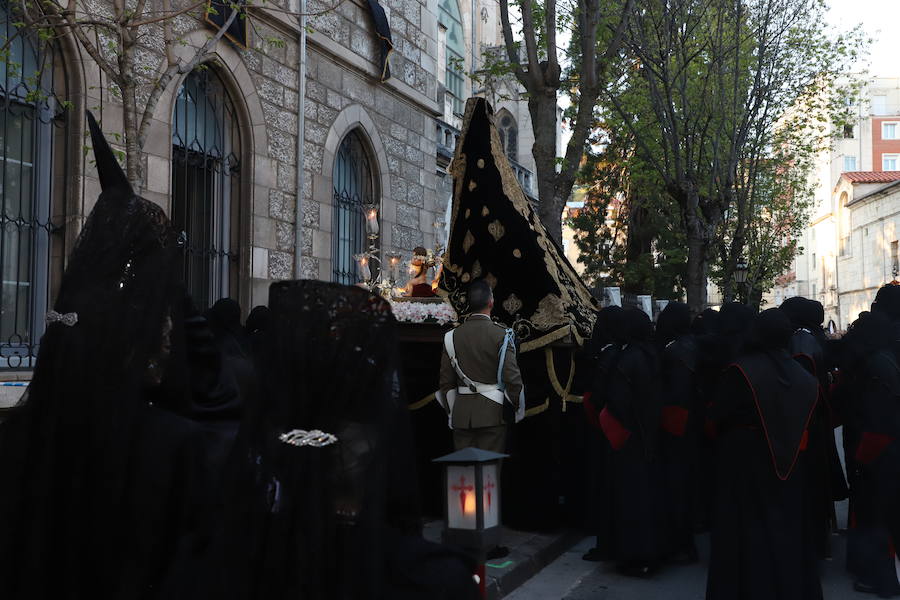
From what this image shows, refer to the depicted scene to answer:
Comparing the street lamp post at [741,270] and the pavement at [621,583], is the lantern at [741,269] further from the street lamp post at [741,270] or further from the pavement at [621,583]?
the pavement at [621,583]

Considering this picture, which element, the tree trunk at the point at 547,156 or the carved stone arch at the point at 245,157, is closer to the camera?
the tree trunk at the point at 547,156

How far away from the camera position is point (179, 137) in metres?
11.0

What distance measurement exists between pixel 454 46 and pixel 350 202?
1058cm

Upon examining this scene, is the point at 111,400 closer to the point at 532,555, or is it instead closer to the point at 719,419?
the point at 719,419

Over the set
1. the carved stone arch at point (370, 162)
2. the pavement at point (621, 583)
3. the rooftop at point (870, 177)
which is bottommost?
the pavement at point (621, 583)

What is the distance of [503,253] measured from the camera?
26.7 feet

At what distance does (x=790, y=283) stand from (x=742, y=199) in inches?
2037

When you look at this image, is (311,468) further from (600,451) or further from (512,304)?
(512,304)

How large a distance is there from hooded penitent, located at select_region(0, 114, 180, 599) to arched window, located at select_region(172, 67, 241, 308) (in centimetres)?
872

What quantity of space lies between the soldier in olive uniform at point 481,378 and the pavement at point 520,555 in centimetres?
81

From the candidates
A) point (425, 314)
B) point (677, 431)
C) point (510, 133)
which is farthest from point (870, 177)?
point (677, 431)

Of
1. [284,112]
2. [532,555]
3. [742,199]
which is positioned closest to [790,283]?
[742,199]

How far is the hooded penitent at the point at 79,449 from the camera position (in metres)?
2.53

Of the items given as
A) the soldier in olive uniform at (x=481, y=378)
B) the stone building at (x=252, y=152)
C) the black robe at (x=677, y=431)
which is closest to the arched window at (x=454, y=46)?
the stone building at (x=252, y=152)
